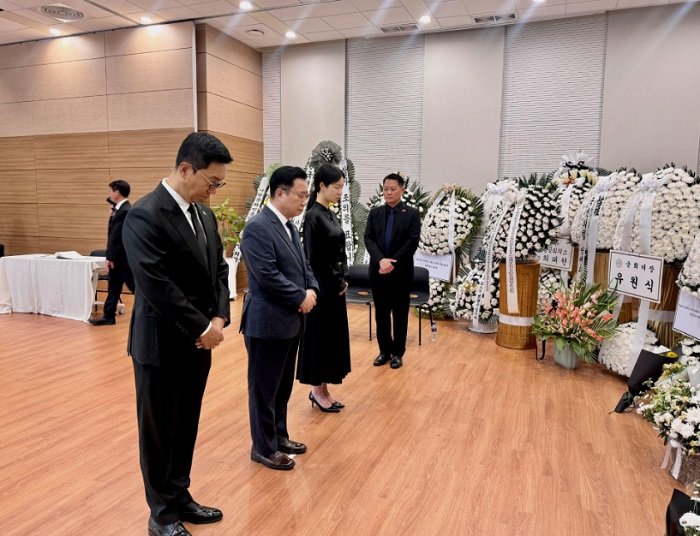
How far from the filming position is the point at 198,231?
2010mm

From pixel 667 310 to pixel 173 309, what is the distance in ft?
12.0

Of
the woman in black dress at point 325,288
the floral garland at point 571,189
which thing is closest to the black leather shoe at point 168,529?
the woman in black dress at point 325,288

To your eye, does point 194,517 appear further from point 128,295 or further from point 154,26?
point 154,26

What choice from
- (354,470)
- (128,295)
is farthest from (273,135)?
(354,470)

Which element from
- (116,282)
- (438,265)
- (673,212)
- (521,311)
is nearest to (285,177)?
(673,212)

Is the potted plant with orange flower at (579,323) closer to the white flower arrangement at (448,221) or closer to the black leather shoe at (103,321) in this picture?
the white flower arrangement at (448,221)

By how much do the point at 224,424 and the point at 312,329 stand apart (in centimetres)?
83

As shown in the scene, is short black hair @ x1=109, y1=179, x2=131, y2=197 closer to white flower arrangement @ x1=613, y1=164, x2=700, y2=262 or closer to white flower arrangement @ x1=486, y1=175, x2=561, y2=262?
white flower arrangement @ x1=486, y1=175, x2=561, y2=262

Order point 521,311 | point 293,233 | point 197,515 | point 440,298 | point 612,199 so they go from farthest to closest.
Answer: point 440,298
point 521,311
point 612,199
point 293,233
point 197,515

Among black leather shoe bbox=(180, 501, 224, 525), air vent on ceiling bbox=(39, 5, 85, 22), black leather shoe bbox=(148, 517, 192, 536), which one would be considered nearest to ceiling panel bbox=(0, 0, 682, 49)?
air vent on ceiling bbox=(39, 5, 85, 22)

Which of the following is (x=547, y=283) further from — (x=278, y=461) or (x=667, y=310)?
(x=278, y=461)

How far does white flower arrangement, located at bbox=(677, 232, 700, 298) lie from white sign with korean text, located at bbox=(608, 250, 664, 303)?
0.53 metres

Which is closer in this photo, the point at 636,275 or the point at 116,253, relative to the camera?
the point at 636,275

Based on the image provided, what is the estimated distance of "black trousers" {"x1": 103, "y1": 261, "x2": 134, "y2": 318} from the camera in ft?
19.2
